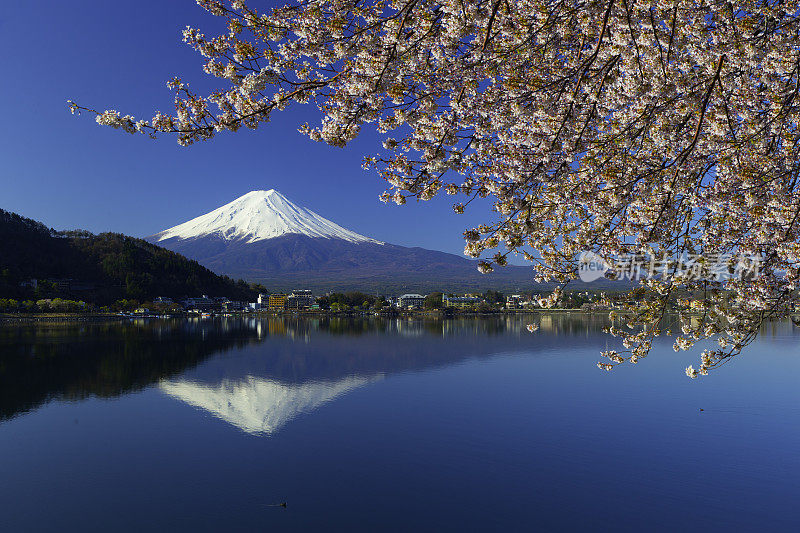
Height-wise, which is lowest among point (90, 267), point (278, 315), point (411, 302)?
point (278, 315)

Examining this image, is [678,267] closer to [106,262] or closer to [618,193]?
[618,193]

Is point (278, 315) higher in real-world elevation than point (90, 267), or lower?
lower

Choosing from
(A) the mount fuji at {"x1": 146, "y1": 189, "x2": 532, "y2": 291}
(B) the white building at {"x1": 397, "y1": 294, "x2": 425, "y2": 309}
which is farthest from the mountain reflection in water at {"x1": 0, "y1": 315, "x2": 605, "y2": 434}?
(A) the mount fuji at {"x1": 146, "y1": 189, "x2": 532, "y2": 291}

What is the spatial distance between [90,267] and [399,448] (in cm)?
7445

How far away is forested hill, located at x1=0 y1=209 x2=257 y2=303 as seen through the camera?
200 feet

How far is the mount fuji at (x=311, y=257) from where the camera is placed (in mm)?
137125

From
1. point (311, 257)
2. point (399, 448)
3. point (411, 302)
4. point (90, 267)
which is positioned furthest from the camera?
point (311, 257)

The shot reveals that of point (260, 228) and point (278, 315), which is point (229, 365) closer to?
point (278, 315)

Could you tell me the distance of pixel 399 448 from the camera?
10703 millimetres

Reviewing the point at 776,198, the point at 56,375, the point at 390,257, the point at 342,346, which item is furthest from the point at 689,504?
the point at 390,257

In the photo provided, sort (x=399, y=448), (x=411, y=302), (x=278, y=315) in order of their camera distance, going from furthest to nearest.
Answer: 1. (x=411, y=302)
2. (x=278, y=315)
3. (x=399, y=448)

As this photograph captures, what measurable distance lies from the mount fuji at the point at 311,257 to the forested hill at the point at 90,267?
40.5 meters

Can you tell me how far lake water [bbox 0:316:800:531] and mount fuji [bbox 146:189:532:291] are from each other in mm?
98176

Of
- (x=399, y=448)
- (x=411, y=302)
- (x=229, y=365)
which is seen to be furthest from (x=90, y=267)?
(x=399, y=448)
